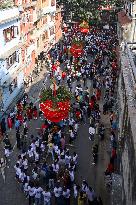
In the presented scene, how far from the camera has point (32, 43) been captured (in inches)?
1542

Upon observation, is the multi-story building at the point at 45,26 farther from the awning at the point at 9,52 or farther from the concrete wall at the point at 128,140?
the concrete wall at the point at 128,140

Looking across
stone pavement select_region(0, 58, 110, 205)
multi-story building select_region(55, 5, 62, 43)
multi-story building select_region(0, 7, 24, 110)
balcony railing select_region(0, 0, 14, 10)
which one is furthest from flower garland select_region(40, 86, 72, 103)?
multi-story building select_region(55, 5, 62, 43)

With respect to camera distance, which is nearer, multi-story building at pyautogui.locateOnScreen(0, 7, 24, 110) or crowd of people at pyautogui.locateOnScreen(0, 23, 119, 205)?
crowd of people at pyautogui.locateOnScreen(0, 23, 119, 205)

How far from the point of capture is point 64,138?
22891 millimetres

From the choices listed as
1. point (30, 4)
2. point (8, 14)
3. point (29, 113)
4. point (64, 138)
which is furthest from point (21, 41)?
point (64, 138)

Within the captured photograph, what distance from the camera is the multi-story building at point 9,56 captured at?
88.2 feet

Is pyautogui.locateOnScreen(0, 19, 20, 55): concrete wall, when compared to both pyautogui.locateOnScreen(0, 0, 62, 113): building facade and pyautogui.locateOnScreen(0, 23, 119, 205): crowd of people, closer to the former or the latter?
pyautogui.locateOnScreen(0, 0, 62, 113): building facade

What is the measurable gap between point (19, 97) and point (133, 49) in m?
10.8

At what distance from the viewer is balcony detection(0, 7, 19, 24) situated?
26.1 m

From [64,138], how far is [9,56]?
908 cm

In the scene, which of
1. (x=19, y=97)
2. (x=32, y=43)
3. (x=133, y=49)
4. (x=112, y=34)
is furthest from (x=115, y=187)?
(x=112, y=34)

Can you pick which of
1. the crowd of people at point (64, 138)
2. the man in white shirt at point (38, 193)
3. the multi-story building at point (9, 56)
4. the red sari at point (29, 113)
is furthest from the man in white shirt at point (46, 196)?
the multi-story building at point (9, 56)

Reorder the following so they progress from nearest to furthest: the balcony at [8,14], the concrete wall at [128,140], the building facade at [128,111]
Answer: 1. the concrete wall at [128,140]
2. the building facade at [128,111]
3. the balcony at [8,14]

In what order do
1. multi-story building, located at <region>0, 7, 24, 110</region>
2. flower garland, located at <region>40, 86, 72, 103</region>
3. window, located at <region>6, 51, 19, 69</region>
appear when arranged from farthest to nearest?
1. window, located at <region>6, 51, 19, 69</region>
2. multi-story building, located at <region>0, 7, 24, 110</region>
3. flower garland, located at <region>40, 86, 72, 103</region>
